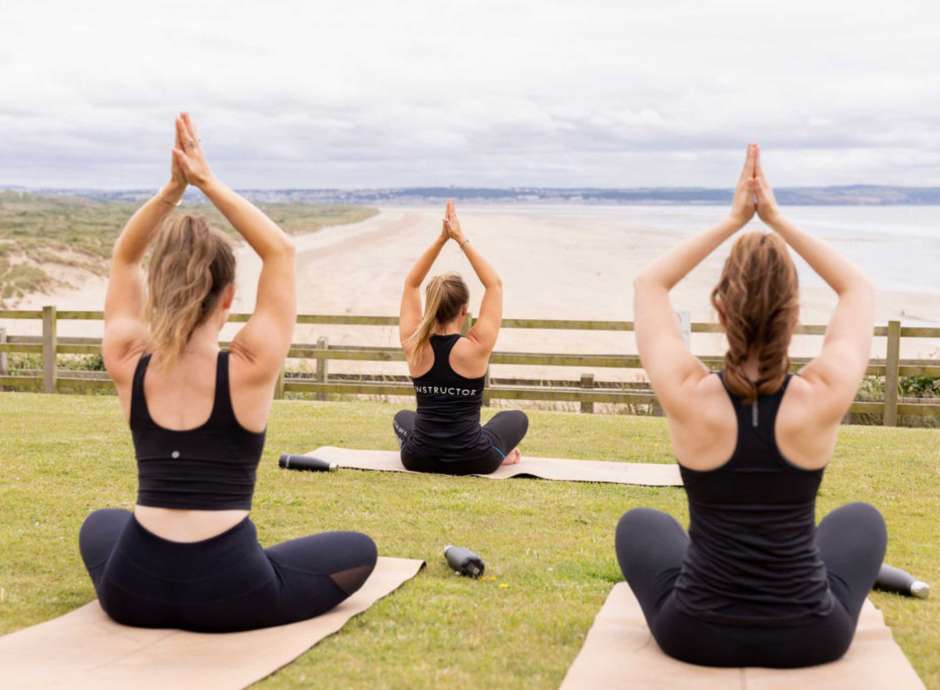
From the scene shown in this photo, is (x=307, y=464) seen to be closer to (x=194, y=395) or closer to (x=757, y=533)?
(x=194, y=395)

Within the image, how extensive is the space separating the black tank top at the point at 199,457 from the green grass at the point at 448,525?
0.67 meters

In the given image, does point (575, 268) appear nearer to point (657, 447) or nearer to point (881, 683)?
point (657, 447)

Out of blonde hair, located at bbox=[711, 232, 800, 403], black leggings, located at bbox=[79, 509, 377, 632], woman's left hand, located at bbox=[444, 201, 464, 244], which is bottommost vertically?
black leggings, located at bbox=[79, 509, 377, 632]

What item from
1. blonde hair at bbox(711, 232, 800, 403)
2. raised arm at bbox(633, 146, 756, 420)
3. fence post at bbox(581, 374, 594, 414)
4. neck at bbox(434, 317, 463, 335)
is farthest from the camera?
fence post at bbox(581, 374, 594, 414)

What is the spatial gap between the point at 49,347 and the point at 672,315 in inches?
441

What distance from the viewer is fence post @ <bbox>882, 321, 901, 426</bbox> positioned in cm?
1138

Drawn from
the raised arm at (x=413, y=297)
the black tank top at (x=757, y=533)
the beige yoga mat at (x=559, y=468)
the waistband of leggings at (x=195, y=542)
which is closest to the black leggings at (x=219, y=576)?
the waistband of leggings at (x=195, y=542)

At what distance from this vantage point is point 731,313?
353 centimetres

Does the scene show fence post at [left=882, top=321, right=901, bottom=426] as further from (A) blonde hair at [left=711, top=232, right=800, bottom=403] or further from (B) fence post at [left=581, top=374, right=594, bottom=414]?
(A) blonde hair at [left=711, top=232, right=800, bottom=403]

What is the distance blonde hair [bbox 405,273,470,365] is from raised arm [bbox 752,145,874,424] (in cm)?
371

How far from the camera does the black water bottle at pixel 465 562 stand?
530 centimetres

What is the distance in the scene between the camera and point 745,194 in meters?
3.69

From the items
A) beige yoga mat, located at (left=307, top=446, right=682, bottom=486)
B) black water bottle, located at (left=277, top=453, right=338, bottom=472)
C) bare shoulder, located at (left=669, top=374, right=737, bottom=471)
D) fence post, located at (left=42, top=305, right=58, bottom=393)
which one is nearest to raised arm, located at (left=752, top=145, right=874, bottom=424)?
bare shoulder, located at (left=669, top=374, right=737, bottom=471)

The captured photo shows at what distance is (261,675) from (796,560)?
179 centimetres
